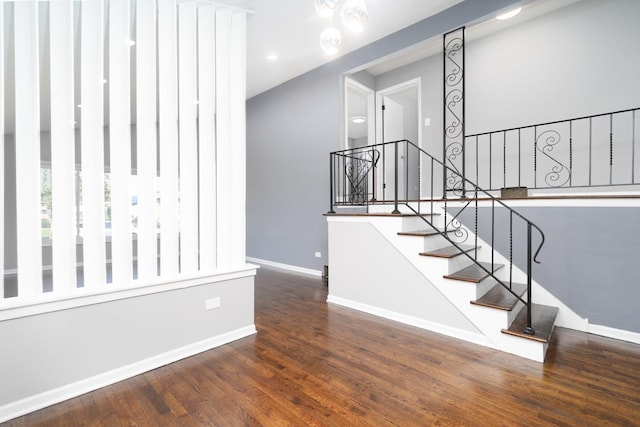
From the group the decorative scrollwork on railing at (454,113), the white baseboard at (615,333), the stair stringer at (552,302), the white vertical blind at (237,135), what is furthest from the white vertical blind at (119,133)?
the decorative scrollwork on railing at (454,113)

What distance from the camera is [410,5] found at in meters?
3.72

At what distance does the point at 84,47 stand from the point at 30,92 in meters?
0.50

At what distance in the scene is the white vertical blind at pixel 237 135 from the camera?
2.92 meters

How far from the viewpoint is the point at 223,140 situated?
2.86 meters

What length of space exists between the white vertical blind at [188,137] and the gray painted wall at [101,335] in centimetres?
35

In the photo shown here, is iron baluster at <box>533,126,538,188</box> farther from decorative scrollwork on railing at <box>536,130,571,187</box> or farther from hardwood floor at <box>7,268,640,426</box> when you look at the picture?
hardwood floor at <box>7,268,640,426</box>

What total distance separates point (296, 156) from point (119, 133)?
368 cm

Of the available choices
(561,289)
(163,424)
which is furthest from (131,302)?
(561,289)

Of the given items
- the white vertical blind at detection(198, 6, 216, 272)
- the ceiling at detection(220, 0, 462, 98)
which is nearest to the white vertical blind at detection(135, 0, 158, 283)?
the white vertical blind at detection(198, 6, 216, 272)

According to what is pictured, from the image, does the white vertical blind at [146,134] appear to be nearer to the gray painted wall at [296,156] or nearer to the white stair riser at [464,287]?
the white stair riser at [464,287]

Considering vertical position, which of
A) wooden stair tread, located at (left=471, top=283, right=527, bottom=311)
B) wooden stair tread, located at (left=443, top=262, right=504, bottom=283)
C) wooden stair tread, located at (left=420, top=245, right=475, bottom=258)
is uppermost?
wooden stair tread, located at (left=420, top=245, right=475, bottom=258)

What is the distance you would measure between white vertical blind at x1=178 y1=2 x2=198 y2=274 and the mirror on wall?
116 inches

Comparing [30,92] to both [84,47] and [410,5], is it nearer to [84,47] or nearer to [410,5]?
[84,47]

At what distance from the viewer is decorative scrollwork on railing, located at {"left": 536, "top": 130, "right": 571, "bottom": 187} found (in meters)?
3.93
